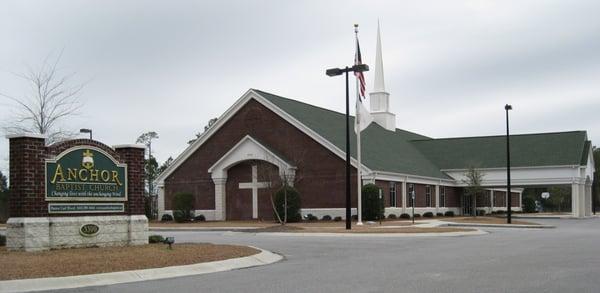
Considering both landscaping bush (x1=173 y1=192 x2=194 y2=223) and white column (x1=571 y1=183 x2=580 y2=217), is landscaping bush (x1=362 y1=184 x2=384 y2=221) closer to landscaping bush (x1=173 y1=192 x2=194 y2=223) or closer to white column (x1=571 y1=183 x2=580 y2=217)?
landscaping bush (x1=173 y1=192 x2=194 y2=223)

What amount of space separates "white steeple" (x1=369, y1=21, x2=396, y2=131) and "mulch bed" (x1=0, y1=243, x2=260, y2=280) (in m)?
43.4

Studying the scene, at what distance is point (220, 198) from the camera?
49062 mm

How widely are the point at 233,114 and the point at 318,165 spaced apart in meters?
7.58

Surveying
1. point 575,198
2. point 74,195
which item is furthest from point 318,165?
point 74,195

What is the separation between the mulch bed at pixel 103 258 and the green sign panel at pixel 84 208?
43.8 inches

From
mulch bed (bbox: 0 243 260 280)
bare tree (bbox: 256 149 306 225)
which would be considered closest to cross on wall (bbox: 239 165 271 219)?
bare tree (bbox: 256 149 306 225)

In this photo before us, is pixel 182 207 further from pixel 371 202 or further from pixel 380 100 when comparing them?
pixel 380 100

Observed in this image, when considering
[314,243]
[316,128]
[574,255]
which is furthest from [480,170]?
[574,255]

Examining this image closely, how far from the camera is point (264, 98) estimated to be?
48344 millimetres

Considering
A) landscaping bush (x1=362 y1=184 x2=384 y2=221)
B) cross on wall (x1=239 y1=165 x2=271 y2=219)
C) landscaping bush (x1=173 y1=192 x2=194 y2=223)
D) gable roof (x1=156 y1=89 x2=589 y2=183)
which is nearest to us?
landscaping bush (x1=362 y1=184 x2=384 y2=221)

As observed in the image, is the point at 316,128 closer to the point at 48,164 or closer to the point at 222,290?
the point at 48,164

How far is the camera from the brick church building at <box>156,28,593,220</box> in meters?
46.4

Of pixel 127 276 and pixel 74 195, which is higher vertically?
pixel 74 195

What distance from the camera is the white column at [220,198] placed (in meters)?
49.1
